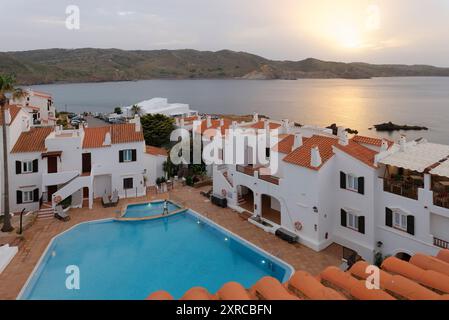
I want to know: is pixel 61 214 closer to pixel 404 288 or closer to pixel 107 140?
pixel 107 140

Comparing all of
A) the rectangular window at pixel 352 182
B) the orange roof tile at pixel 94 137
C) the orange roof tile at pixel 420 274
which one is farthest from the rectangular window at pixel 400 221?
the orange roof tile at pixel 94 137

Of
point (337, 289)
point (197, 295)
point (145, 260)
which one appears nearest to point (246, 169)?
point (145, 260)

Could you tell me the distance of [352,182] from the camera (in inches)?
730

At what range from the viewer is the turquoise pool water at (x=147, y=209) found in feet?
83.1

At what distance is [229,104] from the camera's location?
149750 mm

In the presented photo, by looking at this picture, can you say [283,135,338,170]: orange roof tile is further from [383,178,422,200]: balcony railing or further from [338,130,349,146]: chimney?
[383,178,422,200]: balcony railing

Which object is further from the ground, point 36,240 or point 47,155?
point 47,155

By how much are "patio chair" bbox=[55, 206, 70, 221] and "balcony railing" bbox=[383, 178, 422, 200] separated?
20.1 meters

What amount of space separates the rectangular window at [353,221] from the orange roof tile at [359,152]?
305 cm

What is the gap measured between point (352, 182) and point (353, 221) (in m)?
2.14

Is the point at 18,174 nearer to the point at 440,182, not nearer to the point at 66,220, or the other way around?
the point at 66,220

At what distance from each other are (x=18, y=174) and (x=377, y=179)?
24.1 metres

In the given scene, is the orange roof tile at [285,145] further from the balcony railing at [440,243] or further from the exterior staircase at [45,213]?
the exterior staircase at [45,213]
